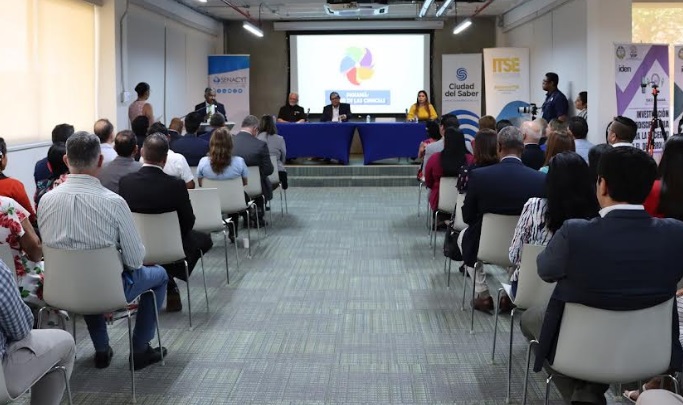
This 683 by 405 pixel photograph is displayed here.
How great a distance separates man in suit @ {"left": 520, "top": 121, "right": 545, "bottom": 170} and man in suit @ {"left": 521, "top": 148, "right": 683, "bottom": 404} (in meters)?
3.03

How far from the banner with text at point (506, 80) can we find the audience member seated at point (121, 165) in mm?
10229

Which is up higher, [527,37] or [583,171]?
[527,37]

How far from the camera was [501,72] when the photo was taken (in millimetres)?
14055

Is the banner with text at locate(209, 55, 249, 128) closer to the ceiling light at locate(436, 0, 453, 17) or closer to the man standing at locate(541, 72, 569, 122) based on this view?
the ceiling light at locate(436, 0, 453, 17)

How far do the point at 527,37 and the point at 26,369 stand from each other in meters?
13.3

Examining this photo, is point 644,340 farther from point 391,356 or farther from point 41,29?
point 41,29

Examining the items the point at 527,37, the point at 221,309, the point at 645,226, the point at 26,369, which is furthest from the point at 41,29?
the point at 527,37

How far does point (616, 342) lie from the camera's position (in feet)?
7.99

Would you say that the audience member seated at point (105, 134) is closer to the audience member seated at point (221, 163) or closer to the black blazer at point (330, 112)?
the audience member seated at point (221, 163)

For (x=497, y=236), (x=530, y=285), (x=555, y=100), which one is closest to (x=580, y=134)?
(x=497, y=236)

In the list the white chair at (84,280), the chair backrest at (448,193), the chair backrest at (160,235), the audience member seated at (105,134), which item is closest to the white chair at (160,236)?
the chair backrest at (160,235)

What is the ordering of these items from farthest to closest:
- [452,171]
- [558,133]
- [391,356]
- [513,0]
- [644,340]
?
[513,0] → [452,171] → [558,133] → [391,356] → [644,340]

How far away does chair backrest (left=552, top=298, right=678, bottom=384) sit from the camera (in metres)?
2.43

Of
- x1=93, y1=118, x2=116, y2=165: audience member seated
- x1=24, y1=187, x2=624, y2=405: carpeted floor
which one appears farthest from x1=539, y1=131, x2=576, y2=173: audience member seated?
x1=93, y1=118, x2=116, y2=165: audience member seated
